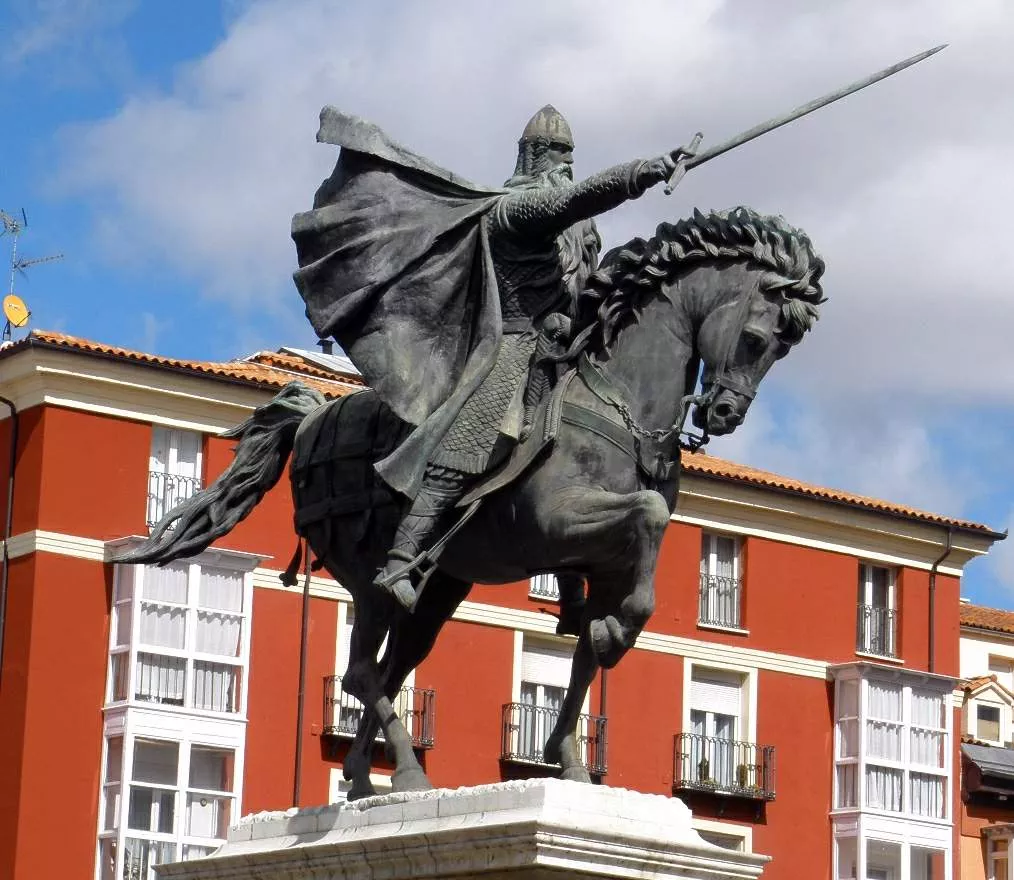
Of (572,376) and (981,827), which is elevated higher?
(981,827)

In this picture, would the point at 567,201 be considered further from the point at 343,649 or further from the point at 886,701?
the point at 886,701

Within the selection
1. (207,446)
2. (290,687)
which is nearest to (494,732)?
(290,687)

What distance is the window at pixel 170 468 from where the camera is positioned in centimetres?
4628

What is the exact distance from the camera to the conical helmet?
640 inches

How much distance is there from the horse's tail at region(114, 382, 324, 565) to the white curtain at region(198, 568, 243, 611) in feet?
96.0

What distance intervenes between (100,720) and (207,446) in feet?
15.2

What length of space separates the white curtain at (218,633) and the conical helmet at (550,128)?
30.8 metres

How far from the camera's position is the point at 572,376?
15406 millimetres

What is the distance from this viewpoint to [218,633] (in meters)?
46.6

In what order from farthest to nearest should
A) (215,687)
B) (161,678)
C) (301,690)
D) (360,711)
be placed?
1. (360,711)
2. (301,690)
3. (215,687)
4. (161,678)

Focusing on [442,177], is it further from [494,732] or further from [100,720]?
[494,732]

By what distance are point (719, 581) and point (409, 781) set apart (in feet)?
126

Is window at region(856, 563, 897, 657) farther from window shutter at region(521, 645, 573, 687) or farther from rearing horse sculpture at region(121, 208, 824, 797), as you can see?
rearing horse sculpture at region(121, 208, 824, 797)

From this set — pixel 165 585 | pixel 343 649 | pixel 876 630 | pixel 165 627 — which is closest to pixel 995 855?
pixel 876 630
